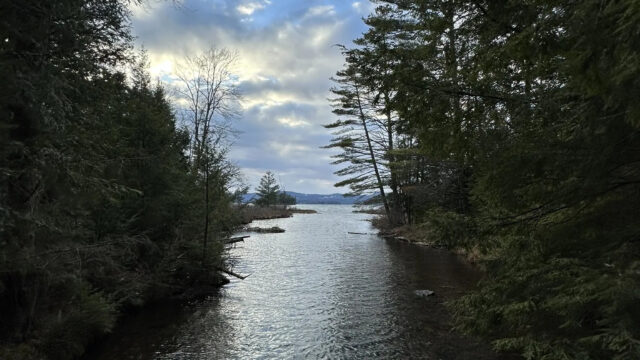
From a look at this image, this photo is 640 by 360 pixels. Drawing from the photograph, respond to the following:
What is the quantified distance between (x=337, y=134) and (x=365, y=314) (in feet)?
86.9

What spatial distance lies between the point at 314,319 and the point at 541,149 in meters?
7.27

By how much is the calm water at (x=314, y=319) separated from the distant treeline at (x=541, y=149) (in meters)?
3.12

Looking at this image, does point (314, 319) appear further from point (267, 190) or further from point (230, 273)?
point (267, 190)

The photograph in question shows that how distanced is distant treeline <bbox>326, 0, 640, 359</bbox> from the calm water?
312 centimetres

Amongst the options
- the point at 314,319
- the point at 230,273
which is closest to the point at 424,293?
the point at 314,319

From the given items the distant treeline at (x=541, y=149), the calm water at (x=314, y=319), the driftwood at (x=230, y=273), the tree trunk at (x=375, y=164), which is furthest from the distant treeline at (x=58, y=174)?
the tree trunk at (x=375, y=164)

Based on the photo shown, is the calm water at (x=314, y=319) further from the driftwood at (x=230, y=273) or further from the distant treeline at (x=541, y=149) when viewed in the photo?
the distant treeline at (x=541, y=149)

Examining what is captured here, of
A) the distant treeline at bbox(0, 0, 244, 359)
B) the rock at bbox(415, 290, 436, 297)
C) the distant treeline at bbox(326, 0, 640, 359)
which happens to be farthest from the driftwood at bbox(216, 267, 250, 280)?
the distant treeline at bbox(326, 0, 640, 359)

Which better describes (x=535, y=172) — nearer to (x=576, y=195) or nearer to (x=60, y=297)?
(x=576, y=195)

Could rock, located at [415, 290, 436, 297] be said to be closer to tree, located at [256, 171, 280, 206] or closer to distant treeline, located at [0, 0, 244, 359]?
distant treeline, located at [0, 0, 244, 359]

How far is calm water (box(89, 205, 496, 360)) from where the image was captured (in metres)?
7.75

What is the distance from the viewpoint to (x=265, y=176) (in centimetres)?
7431

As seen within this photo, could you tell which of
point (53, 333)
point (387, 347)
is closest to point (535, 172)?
point (387, 347)

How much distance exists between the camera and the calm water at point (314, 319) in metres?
7.75
